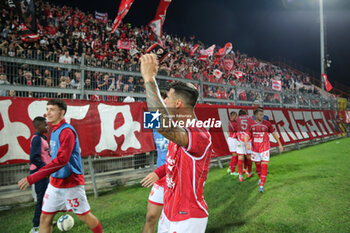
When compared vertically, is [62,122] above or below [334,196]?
above

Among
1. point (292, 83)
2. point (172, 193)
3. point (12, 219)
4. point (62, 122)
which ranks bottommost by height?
point (12, 219)

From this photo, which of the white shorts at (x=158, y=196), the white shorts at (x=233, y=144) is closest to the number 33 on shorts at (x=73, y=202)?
the white shorts at (x=158, y=196)

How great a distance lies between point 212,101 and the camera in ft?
31.8

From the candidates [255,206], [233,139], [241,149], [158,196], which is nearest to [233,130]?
[233,139]

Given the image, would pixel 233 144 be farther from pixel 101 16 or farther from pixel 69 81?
pixel 101 16

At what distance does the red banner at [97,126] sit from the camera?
199 inches

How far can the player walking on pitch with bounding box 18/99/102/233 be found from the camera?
2.92 metres

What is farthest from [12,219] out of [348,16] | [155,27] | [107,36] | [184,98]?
[348,16]

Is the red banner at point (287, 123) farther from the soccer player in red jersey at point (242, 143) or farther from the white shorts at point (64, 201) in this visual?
the white shorts at point (64, 201)

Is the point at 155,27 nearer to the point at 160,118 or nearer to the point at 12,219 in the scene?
the point at 12,219

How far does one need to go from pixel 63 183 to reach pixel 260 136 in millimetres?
5269

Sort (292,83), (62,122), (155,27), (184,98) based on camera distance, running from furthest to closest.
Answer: (292,83) → (155,27) → (62,122) → (184,98)

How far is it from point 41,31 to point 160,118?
13.3 meters

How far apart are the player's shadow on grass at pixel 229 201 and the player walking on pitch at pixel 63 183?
86.0 inches
